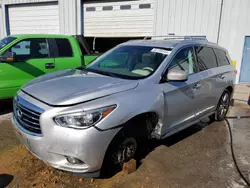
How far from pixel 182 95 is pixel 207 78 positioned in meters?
0.89

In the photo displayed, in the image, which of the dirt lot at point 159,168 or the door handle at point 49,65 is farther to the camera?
the door handle at point 49,65

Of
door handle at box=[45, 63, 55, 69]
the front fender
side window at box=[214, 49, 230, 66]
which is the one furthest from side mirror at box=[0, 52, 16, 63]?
side window at box=[214, 49, 230, 66]

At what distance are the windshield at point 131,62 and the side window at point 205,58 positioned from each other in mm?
888

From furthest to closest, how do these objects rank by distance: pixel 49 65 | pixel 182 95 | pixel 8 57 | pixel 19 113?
pixel 49 65
pixel 8 57
pixel 182 95
pixel 19 113

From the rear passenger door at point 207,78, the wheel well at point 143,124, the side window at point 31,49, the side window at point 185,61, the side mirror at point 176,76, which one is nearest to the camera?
the wheel well at point 143,124

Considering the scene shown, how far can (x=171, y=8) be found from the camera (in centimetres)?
926

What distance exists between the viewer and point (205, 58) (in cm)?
426

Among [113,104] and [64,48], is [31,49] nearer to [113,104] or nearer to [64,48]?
[64,48]

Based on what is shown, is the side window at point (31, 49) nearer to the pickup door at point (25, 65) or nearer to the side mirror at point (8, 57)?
the pickup door at point (25, 65)

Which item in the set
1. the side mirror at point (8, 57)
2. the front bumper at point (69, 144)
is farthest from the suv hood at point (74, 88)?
the side mirror at point (8, 57)

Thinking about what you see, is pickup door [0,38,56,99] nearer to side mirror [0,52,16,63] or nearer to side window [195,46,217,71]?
side mirror [0,52,16,63]

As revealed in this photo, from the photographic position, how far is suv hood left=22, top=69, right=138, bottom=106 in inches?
97.7

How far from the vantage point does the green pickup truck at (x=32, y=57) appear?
487 centimetres

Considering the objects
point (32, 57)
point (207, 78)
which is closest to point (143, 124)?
point (207, 78)
